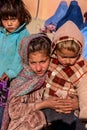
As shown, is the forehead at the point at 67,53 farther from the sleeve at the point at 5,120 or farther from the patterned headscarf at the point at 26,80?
the sleeve at the point at 5,120

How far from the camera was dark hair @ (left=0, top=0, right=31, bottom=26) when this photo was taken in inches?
150

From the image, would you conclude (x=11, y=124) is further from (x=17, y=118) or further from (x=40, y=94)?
(x=40, y=94)

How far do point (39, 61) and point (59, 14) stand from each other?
120cm

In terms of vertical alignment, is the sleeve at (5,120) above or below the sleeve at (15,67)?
below

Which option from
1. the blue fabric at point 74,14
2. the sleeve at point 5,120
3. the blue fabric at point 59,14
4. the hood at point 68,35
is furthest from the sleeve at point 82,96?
the blue fabric at point 59,14

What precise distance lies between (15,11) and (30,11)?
0.56m

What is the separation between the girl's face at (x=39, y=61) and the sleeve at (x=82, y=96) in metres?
0.29

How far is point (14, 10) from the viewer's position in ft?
12.5

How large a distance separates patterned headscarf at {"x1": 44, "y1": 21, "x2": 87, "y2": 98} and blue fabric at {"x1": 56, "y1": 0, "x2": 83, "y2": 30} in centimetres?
94

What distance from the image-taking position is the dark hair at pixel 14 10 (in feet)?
12.5

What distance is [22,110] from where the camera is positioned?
3.33 metres

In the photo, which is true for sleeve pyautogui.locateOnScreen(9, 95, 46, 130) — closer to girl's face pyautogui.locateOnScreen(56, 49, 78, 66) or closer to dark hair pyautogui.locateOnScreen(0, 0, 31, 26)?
girl's face pyautogui.locateOnScreen(56, 49, 78, 66)

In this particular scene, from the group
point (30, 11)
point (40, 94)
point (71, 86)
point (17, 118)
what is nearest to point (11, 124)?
point (17, 118)

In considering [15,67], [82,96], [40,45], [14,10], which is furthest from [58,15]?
Result: [82,96]
